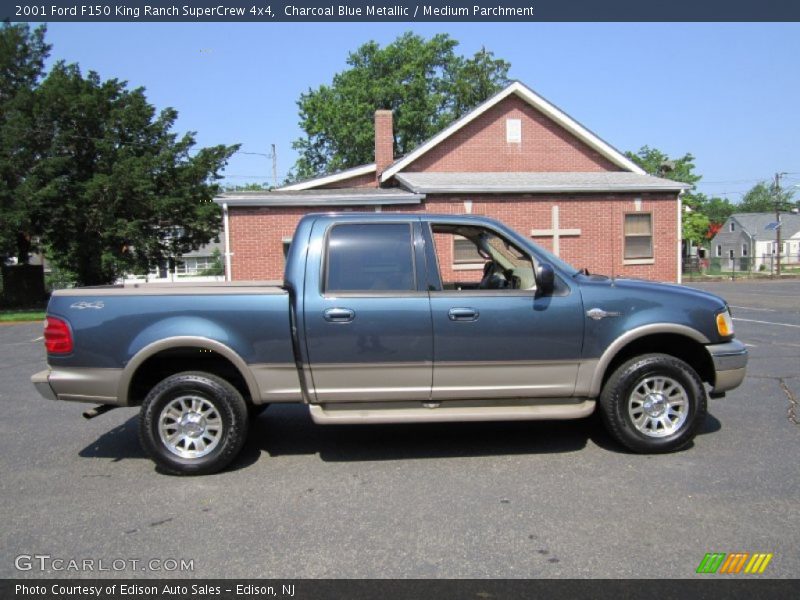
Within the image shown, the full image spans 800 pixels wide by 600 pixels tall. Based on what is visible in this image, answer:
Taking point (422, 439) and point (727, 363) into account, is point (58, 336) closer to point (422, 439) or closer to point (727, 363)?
point (422, 439)

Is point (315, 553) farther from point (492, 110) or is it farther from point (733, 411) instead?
point (492, 110)

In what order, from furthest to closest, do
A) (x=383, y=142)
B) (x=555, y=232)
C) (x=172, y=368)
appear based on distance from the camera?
(x=383, y=142)
(x=555, y=232)
(x=172, y=368)

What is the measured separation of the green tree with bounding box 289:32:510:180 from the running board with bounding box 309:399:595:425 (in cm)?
3887

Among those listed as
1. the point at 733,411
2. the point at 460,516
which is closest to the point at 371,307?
the point at 460,516

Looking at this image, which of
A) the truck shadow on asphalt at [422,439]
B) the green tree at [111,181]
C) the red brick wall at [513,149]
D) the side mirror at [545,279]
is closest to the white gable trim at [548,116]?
the red brick wall at [513,149]

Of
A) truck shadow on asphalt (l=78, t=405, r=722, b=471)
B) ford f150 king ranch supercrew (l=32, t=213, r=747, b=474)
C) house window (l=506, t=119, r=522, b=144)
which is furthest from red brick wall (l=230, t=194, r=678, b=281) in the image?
ford f150 king ranch supercrew (l=32, t=213, r=747, b=474)

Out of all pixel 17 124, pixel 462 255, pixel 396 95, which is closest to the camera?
pixel 462 255

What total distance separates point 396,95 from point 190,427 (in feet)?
138

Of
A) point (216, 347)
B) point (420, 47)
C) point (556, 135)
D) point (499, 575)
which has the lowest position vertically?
point (499, 575)

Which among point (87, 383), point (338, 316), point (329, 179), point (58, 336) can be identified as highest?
point (329, 179)

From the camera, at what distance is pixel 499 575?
10.5 ft

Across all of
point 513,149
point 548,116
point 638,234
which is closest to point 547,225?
point 638,234

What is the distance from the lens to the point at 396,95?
43906 mm

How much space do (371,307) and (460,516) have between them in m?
1.67
